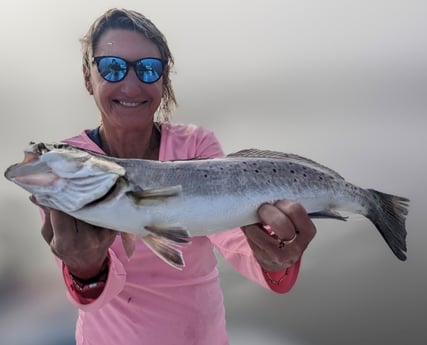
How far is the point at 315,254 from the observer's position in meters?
2.62

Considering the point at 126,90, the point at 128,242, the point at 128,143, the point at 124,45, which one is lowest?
the point at 128,242

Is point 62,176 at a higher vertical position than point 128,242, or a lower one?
higher

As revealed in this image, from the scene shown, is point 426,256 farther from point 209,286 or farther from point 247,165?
point 247,165

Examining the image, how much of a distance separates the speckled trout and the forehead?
1.38ft

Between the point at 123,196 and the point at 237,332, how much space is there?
5.54ft

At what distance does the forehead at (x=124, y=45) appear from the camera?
134 centimetres

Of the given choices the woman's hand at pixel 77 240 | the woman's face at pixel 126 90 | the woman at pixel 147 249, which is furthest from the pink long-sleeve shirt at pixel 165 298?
the woman's hand at pixel 77 240

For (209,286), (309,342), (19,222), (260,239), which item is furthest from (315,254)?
(19,222)

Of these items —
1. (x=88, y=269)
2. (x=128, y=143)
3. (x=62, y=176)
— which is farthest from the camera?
(x=128, y=143)

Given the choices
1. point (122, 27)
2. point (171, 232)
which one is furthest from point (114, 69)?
point (171, 232)

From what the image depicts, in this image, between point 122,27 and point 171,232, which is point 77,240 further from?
point 122,27

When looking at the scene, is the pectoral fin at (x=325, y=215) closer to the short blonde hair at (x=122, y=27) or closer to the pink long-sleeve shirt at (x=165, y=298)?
the pink long-sleeve shirt at (x=165, y=298)

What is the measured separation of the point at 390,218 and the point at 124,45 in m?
0.92

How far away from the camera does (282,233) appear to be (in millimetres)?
1078
